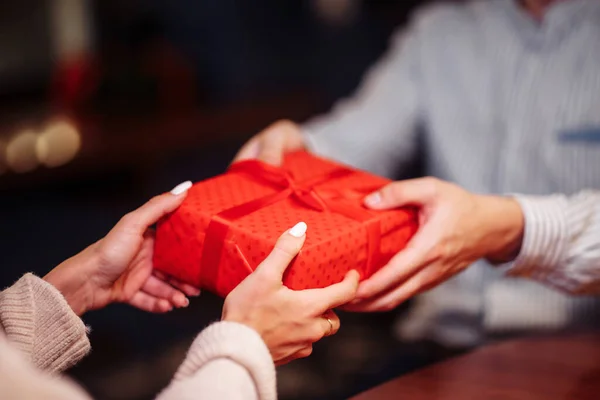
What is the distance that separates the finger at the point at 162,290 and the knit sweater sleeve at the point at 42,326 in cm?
14

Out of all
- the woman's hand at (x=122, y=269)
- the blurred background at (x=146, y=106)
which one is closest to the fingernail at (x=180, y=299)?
the woman's hand at (x=122, y=269)

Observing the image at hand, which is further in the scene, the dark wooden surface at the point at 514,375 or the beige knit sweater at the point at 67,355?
the dark wooden surface at the point at 514,375

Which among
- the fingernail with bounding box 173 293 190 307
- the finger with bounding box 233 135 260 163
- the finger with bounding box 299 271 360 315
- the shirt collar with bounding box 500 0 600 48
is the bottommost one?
the fingernail with bounding box 173 293 190 307

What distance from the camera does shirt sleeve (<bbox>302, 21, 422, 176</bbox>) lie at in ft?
4.72

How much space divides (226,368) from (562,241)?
57cm

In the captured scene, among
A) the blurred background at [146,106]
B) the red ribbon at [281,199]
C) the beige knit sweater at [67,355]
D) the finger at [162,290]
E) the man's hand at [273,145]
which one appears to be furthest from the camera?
the blurred background at [146,106]

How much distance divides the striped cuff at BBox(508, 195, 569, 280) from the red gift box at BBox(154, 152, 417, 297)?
187 mm

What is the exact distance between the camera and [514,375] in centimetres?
92

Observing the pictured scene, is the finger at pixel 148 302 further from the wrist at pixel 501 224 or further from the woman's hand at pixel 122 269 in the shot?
the wrist at pixel 501 224

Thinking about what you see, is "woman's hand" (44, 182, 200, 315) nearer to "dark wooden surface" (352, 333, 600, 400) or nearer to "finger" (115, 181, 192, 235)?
"finger" (115, 181, 192, 235)

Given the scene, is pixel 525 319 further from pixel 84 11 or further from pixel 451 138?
pixel 84 11

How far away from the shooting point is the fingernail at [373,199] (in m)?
0.84

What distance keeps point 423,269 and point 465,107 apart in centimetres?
67

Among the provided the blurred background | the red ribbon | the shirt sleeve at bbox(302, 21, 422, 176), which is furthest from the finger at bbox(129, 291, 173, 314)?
the blurred background
